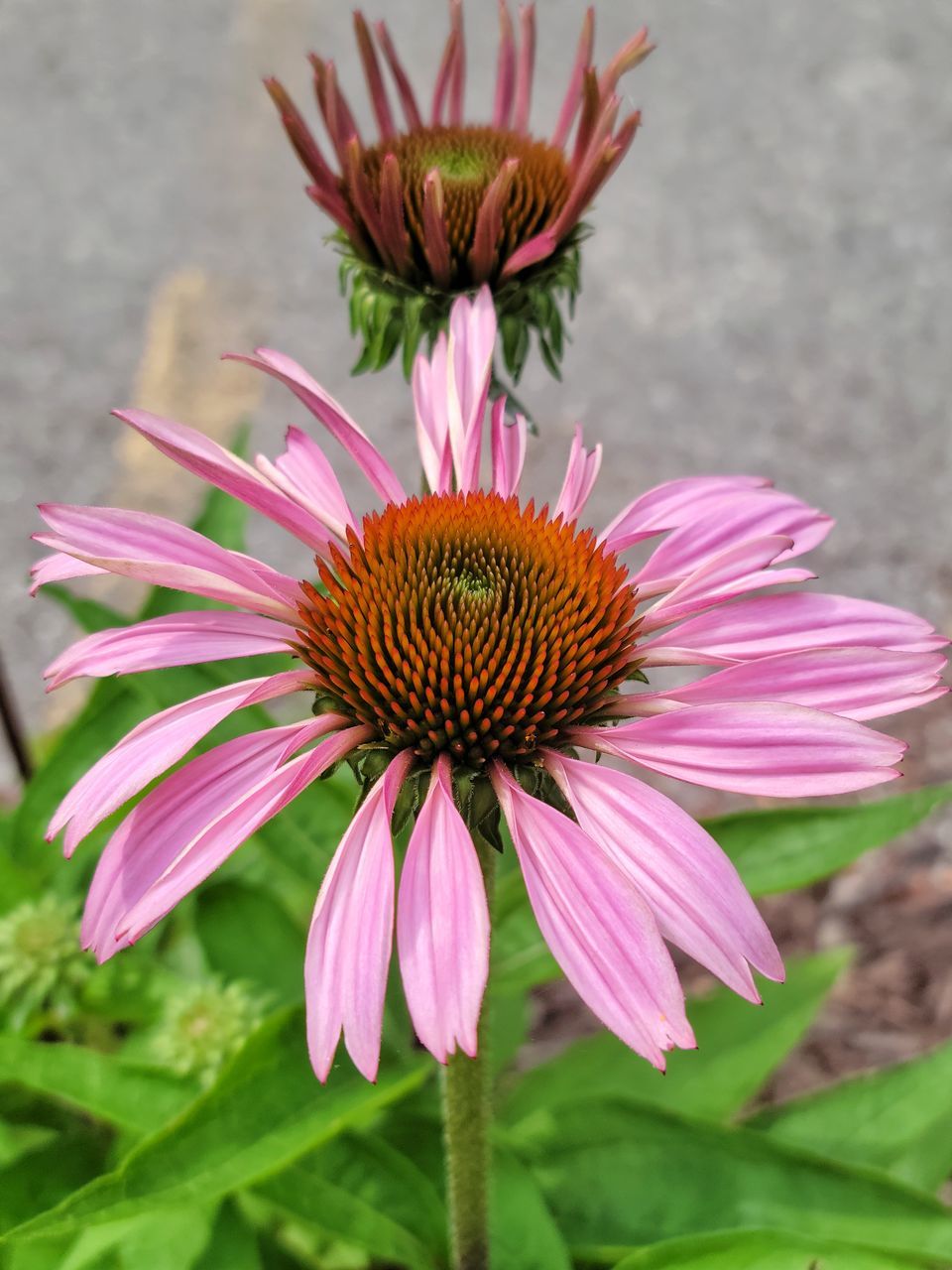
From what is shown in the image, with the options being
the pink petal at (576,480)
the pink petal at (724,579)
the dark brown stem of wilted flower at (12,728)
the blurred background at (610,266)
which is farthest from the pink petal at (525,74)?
the blurred background at (610,266)

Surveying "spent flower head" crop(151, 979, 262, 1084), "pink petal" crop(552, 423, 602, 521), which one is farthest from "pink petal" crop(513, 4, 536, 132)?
"spent flower head" crop(151, 979, 262, 1084)

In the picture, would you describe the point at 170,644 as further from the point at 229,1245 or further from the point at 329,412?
the point at 229,1245

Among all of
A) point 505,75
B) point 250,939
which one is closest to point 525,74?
point 505,75

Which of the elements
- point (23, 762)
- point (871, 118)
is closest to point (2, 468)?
point (23, 762)

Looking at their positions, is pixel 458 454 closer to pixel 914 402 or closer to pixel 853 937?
pixel 853 937

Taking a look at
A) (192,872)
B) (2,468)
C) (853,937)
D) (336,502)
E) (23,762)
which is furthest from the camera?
(2,468)
